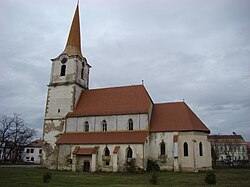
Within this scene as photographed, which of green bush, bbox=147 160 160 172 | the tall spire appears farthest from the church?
green bush, bbox=147 160 160 172

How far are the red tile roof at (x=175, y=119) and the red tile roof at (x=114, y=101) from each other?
7.32 ft

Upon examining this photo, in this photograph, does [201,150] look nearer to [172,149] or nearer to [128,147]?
[172,149]

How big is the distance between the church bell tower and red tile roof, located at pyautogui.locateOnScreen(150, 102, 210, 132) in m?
12.9

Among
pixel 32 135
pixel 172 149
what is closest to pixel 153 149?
pixel 172 149

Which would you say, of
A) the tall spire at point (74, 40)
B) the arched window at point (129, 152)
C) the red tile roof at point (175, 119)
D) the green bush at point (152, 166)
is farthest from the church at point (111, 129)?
the green bush at point (152, 166)

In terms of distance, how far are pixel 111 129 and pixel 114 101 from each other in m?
4.50

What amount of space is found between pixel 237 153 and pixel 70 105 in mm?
78723

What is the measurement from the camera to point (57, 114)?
124ft

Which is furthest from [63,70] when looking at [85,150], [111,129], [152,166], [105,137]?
[152,166]

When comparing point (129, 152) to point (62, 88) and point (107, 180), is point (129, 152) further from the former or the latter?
point (62, 88)

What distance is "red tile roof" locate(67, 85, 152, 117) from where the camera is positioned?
34.6 m

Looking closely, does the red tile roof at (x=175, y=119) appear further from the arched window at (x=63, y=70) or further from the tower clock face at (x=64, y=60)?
the tower clock face at (x=64, y=60)

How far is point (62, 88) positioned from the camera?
1535 inches

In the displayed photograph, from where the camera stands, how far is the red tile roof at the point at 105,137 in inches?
1244
